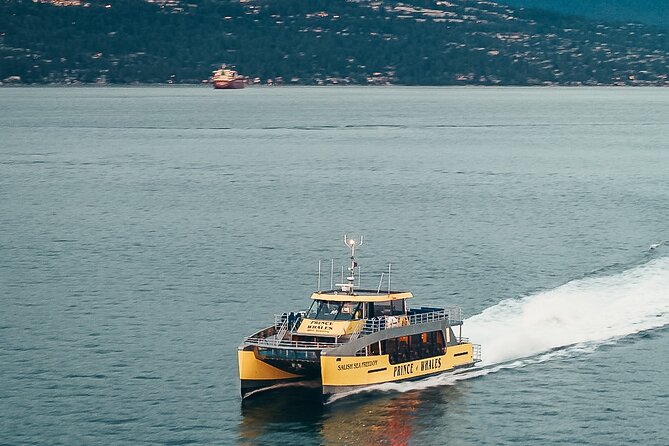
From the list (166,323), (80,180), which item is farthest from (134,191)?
(166,323)

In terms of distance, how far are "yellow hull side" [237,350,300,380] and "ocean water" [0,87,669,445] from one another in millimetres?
Result: 1047

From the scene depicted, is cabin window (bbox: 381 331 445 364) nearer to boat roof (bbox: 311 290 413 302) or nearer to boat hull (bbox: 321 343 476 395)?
boat hull (bbox: 321 343 476 395)

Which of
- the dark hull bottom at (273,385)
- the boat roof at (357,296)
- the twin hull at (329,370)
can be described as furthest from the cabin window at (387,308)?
the dark hull bottom at (273,385)

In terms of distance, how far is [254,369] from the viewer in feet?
175

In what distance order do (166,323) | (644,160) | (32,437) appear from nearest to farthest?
(32,437) → (166,323) → (644,160)

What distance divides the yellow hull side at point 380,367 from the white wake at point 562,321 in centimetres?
38

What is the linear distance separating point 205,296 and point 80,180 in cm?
7047

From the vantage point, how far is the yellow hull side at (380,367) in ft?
171

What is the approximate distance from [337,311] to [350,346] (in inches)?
100

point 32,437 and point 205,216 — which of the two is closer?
point 32,437

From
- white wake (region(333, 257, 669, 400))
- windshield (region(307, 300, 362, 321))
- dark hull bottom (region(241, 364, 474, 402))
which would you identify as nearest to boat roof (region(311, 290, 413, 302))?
windshield (region(307, 300, 362, 321))

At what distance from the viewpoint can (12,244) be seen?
93625 mm

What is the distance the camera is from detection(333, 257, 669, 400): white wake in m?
59.8

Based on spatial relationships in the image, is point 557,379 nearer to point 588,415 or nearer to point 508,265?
point 588,415
